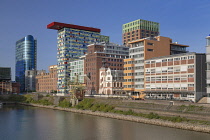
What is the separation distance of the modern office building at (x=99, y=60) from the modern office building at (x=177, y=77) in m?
54.8

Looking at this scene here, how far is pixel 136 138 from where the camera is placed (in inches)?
2509

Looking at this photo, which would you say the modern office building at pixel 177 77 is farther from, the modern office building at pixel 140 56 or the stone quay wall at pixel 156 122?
the stone quay wall at pixel 156 122

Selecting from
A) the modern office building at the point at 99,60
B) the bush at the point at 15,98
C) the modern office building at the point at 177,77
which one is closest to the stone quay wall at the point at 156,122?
the modern office building at the point at 177,77

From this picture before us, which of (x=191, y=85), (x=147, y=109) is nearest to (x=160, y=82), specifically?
(x=191, y=85)

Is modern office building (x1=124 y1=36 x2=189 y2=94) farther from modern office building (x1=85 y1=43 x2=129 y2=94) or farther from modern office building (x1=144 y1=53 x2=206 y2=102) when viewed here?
modern office building (x1=85 y1=43 x2=129 y2=94)

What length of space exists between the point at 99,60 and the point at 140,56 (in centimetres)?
4902

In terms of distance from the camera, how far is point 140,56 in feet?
436

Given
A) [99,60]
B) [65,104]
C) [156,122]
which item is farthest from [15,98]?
[156,122]

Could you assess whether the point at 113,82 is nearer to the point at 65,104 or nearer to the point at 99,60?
the point at 99,60

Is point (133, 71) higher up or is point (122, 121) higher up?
point (133, 71)

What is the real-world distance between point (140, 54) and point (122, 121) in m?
52.1

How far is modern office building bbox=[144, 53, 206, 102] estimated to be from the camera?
103 meters

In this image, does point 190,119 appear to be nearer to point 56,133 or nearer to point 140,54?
point 56,133

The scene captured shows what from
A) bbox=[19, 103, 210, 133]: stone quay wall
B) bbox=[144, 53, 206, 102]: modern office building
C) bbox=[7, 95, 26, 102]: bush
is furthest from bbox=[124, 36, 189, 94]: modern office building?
bbox=[7, 95, 26, 102]: bush
